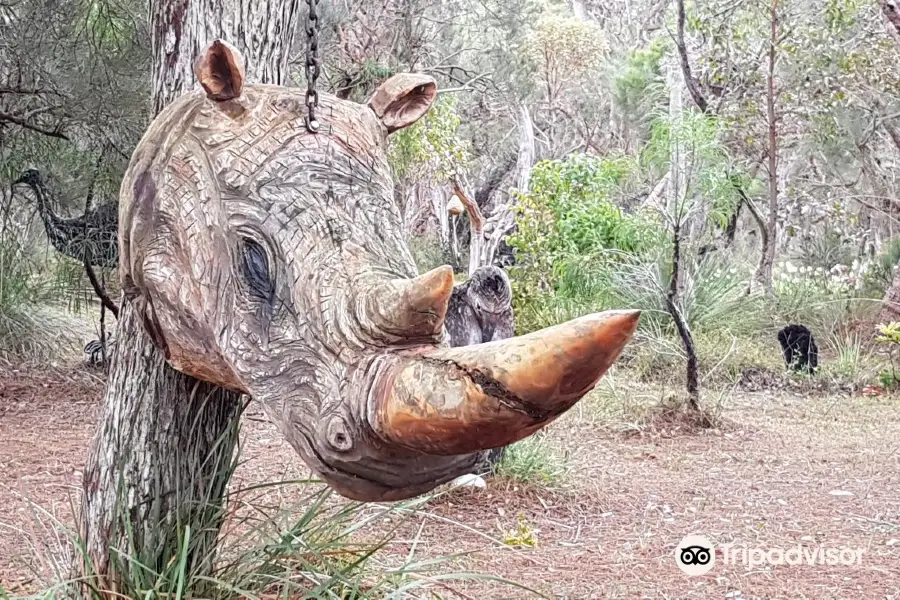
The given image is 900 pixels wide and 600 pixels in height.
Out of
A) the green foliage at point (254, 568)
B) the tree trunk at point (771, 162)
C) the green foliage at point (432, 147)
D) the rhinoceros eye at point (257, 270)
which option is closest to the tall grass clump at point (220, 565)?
the green foliage at point (254, 568)

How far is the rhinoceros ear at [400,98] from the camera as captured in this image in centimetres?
254

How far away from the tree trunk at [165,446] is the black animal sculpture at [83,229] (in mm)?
4220

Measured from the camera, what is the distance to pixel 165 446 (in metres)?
2.94

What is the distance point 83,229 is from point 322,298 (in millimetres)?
5630

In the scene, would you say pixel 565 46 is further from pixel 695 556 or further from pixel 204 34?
pixel 204 34

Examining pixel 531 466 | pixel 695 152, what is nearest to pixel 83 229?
pixel 531 466

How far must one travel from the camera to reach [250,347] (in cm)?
206

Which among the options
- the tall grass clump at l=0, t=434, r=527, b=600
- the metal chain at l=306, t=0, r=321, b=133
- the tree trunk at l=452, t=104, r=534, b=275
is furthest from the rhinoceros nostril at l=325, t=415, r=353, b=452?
the tree trunk at l=452, t=104, r=534, b=275

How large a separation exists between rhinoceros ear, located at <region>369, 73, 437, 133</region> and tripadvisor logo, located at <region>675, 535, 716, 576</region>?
247 cm

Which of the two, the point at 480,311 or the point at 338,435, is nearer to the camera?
the point at 338,435

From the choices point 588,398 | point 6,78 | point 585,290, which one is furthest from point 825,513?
point 6,78

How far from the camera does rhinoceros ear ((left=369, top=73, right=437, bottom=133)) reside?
99.9 inches

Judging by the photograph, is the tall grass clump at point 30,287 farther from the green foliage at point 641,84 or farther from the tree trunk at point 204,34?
the green foliage at point 641,84

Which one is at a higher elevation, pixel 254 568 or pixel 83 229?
pixel 83 229
